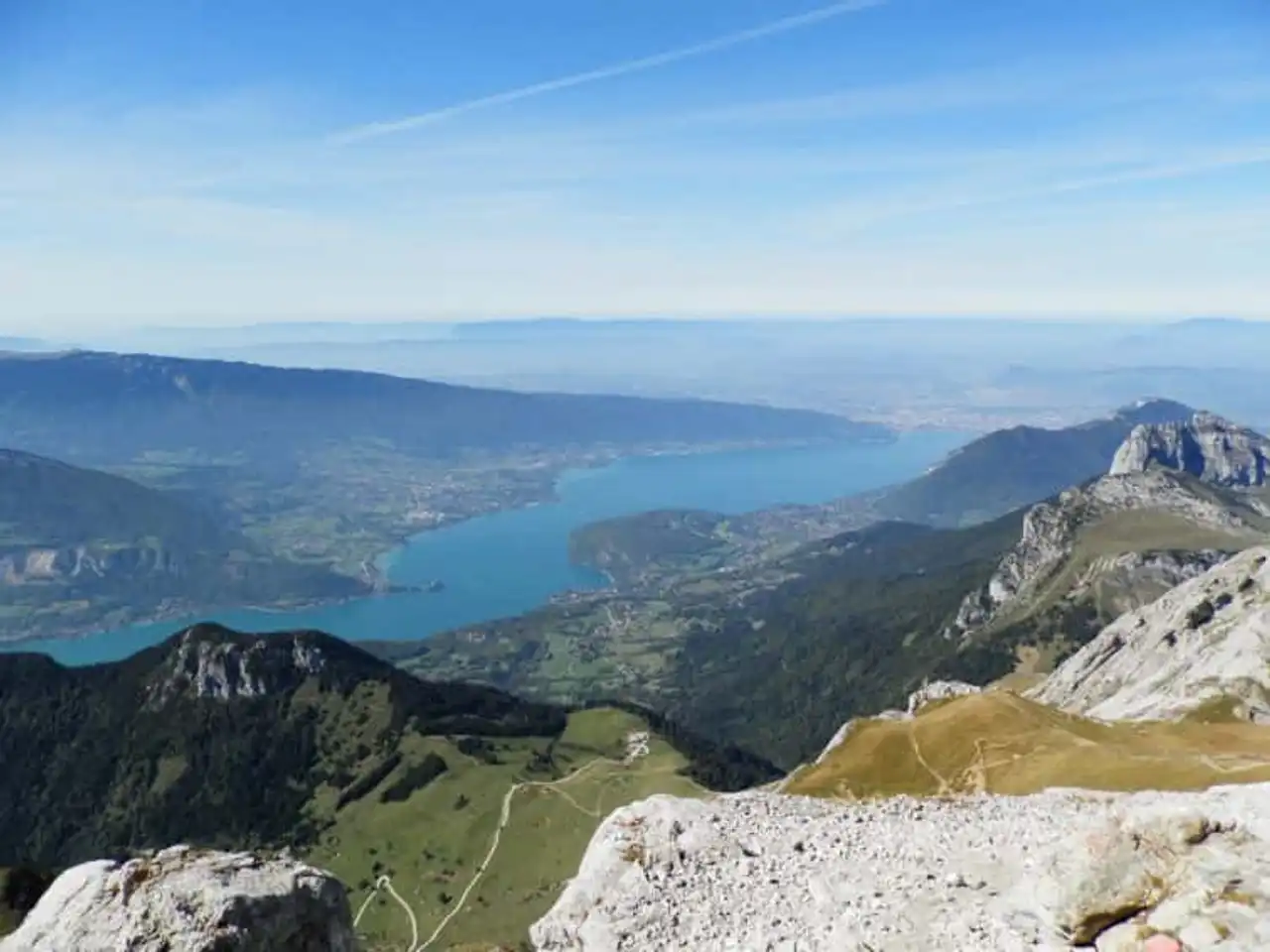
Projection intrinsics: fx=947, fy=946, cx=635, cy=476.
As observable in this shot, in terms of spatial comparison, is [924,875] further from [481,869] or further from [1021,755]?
[481,869]

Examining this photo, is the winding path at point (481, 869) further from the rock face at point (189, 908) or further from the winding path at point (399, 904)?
the rock face at point (189, 908)

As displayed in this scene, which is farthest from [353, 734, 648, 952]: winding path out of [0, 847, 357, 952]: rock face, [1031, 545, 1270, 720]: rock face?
[0, 847, 357, 952]: rock face

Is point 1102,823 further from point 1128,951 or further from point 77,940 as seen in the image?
point 77,940

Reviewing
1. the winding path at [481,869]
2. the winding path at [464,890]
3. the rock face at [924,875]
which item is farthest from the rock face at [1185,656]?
the winding path at [481,869]

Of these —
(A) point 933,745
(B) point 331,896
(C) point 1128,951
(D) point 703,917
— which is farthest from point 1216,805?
(A) point 933,745

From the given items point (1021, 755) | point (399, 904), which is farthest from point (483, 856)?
point (1021, 755)

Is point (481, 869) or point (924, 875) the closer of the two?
point (924, 875)
